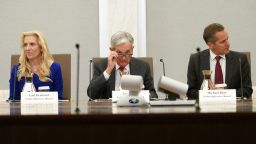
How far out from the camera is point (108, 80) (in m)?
4.25

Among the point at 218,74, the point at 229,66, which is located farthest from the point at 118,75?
the point at 229,66

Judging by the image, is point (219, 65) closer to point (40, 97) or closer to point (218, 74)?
point (218, 74)

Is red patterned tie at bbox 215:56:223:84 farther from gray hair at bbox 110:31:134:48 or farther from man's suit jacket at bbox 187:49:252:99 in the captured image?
gray hair at bbox 110:31:134:48

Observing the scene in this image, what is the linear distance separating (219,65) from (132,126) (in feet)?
8.02

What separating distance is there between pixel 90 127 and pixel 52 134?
16 cm

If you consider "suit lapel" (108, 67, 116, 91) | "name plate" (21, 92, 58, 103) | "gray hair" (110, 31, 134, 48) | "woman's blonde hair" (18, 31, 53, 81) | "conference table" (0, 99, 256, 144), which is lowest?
"conference table" (0, 99, 256, 144)

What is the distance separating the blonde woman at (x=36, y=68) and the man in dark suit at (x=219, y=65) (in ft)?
3.90

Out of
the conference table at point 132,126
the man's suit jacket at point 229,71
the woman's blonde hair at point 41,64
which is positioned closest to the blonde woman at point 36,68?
the woman's blonde hair at point 41,64

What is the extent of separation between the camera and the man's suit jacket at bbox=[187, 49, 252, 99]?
163 inches

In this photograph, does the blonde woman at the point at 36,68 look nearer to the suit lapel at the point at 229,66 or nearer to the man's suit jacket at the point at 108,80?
the man's suit jacket at the point at 108,80

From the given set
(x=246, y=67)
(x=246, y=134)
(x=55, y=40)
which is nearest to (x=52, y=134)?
(x=246, y=134)

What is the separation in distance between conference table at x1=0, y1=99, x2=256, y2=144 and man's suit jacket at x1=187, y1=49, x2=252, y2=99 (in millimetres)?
2144

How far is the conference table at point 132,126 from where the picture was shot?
5.91 feet

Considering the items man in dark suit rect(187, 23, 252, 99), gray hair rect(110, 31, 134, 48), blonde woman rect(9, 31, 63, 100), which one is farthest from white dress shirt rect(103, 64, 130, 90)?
man in dark suit rect(187, 23, 252, 99)
